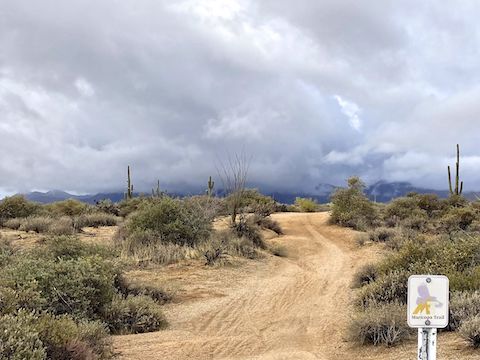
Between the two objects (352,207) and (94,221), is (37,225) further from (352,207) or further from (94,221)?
(352,207)

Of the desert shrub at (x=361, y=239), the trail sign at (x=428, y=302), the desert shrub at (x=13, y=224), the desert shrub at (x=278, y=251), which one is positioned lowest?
the desert shrub at (x=278, y=251)

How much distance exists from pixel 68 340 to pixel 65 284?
2708mm

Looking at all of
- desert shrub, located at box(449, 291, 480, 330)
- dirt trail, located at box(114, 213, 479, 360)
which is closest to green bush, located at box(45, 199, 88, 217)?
dirt trail, located at box(114, 213, 479, 360)

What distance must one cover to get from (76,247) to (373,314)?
7.32 meters

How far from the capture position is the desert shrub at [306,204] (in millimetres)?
49228

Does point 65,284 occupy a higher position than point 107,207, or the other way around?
point 107,207

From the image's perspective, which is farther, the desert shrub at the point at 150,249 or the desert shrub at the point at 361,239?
the desert shrub at the point at 361,239

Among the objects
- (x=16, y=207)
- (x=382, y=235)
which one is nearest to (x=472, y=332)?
(x=382, y=235)

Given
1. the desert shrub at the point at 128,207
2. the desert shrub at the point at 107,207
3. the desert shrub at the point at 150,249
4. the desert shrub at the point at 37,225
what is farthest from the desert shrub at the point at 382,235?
the desert shrub at the point at 107,207

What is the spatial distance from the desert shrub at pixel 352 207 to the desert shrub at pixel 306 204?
15113mm

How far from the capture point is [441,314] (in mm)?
4527

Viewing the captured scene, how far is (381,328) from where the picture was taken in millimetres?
8055

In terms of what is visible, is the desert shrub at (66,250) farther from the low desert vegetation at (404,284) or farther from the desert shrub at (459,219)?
the desert shrub at (459,219)

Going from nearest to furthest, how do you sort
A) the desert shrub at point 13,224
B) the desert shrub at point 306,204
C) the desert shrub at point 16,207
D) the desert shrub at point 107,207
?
1. the desert shrub at point 13,224
2. the desert shrub at point 16,207
3. the desert shrub at point 107,207
4. the desert shrub at point 306,204
